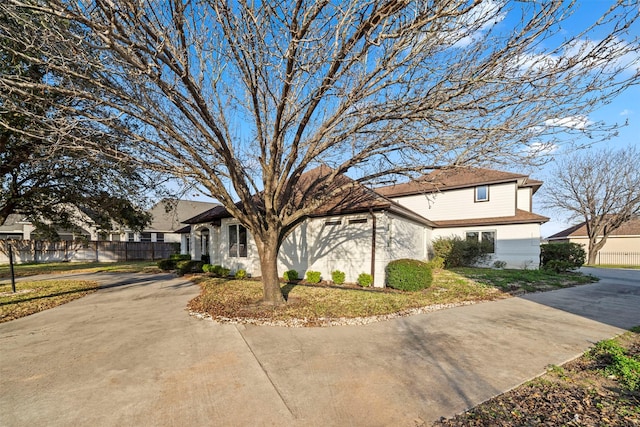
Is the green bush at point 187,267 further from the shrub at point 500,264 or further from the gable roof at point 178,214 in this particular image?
the shrub at point 500,264

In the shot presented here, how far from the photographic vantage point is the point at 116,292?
10.2 m

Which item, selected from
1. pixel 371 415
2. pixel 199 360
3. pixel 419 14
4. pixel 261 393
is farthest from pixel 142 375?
pixel 419 14

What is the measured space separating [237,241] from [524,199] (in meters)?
18.0

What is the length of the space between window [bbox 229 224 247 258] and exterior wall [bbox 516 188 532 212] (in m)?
17.3

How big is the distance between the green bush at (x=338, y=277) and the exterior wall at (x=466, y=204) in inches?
300

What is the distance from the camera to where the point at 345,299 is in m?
8.20

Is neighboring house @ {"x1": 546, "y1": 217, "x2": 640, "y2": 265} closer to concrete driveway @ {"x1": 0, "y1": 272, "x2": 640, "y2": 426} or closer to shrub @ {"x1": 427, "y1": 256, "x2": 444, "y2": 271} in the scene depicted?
shrub @ {"x1": 427, "y1": 256, "x2": 444, "y2": 271}

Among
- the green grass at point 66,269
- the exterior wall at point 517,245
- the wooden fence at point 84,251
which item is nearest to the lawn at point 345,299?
the exterior wall at point 517,245

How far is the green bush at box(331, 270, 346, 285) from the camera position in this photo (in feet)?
35.9

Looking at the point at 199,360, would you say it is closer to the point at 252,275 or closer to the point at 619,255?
the point at 252,275

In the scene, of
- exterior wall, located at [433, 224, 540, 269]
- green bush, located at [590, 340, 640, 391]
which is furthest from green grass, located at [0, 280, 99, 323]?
exterior wall, located at [433, 224, 540, 269]

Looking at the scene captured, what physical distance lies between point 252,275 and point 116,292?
208 inches

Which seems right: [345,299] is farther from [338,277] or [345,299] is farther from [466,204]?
[466,204]

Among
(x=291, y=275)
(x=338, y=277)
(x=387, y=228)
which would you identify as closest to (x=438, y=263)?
(x=387, y=228)
